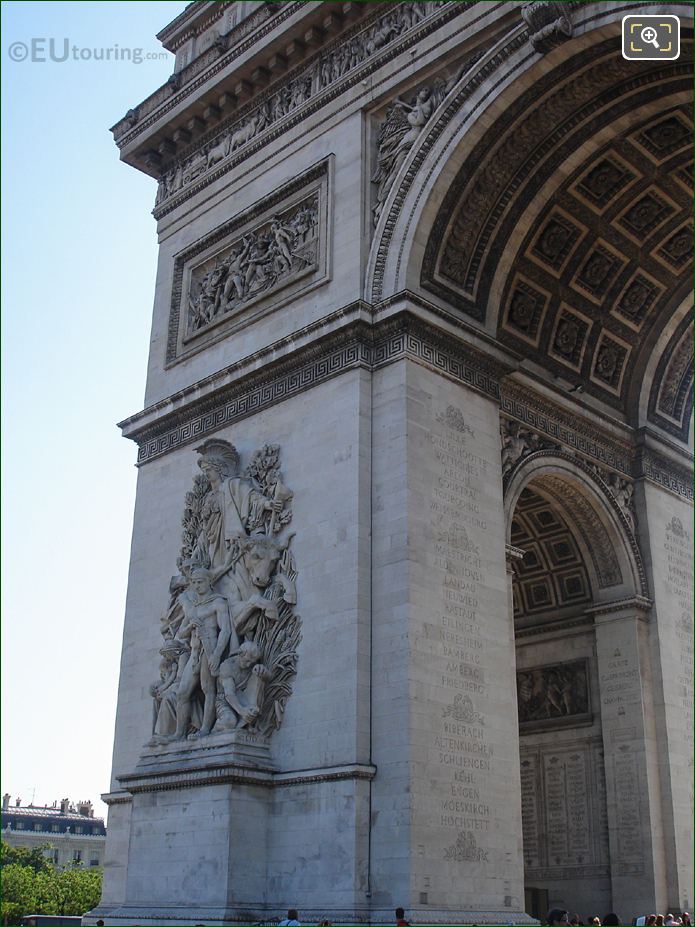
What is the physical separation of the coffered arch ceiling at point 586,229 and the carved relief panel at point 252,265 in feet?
8.58

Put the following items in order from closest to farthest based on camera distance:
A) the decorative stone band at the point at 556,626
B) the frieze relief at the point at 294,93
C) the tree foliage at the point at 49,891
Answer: the frieze relief at the point at 294,93
the decorative stone band at the point at 556,626
the tree foliage at the point at 49,891

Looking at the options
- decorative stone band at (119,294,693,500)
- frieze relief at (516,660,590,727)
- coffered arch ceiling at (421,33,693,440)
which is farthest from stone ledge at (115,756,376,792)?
coffered arch ceiling at (421,33,693,440)

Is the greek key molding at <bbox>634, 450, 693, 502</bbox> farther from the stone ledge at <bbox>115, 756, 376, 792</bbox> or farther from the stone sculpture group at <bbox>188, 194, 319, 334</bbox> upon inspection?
the stone ledge at <bbox>115, 756, 376, 792</bbox>

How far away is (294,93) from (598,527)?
10.5m

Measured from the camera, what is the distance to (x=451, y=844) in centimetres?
1508

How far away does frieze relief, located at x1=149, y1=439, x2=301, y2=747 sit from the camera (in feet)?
55.6

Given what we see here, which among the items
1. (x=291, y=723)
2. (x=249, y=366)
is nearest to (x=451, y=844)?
(x=291, y=723)

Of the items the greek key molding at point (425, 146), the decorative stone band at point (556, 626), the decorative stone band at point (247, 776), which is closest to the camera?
the decorative stone band at point (247, 776)

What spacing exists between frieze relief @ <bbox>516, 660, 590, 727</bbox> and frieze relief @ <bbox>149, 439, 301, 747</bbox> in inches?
278

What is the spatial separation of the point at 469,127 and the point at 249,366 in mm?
5620

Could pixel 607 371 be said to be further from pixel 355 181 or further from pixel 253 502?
pixel 253 502

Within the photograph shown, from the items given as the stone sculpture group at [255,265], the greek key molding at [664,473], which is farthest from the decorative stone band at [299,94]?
the greek key molding at [664,473]

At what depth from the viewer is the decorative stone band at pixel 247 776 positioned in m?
15.2

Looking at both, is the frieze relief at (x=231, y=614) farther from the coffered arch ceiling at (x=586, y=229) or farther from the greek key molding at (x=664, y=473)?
the greek key molding at (x=664, y=473)
